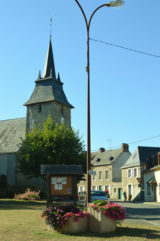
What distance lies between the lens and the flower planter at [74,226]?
9711 millimetres

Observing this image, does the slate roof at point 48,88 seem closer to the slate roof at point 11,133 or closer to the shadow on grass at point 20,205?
the slate roof at point 11,133

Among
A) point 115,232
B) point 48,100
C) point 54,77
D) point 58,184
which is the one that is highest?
point 54,77

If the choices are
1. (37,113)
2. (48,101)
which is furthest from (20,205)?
(37,113)

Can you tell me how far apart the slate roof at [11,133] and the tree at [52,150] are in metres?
9.39

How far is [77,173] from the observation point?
1514cm

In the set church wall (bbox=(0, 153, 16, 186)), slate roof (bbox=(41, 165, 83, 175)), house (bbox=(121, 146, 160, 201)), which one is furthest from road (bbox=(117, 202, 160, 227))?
church wall (bbox=(0, 153, 16, 186))

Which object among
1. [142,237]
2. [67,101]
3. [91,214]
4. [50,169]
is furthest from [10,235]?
[67,101]

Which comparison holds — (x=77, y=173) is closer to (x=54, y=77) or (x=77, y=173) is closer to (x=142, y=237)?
(x=142, y=237)

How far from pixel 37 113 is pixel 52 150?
1203 centimetres

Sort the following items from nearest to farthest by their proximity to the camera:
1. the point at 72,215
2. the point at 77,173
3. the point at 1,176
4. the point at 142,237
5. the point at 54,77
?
the point at 142,237 → the point at 72,215 → the point at 77,173 → the point at 1,176 → the point at 54,77

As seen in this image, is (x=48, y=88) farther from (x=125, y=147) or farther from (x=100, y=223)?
(x=100, y=223)

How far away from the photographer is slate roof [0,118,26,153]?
141 feet

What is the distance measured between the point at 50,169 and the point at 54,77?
30.9 meters

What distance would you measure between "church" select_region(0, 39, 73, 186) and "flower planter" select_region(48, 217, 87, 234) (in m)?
31.3
